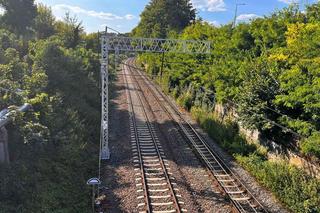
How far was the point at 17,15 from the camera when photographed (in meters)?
48.5

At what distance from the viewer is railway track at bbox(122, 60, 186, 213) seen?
14312 mm

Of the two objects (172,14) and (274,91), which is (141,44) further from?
(172,14)

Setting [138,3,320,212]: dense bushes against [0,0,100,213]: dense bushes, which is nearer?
[0,0,100,213]: dense bushes

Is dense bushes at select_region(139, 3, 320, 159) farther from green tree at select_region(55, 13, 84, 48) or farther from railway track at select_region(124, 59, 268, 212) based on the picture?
green tree at select_region(55, 13, 84, 48)

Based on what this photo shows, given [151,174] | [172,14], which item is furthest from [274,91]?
[172,14]

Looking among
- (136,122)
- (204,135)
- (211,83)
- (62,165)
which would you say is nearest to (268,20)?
(211,83)

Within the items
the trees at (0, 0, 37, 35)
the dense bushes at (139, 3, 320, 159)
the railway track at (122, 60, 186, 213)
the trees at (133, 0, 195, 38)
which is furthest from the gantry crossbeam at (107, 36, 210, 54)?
the trees at (133, 0, 195, 38)

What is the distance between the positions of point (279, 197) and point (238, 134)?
8.96 metres

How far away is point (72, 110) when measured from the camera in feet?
79.0

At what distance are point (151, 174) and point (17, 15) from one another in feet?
136

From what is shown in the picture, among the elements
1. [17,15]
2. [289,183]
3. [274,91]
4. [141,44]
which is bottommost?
[289,183]

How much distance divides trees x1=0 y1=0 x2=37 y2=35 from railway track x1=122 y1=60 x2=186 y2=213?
30.2 metres

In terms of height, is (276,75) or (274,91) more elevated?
(276,75)

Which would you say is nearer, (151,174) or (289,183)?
(289,183)
